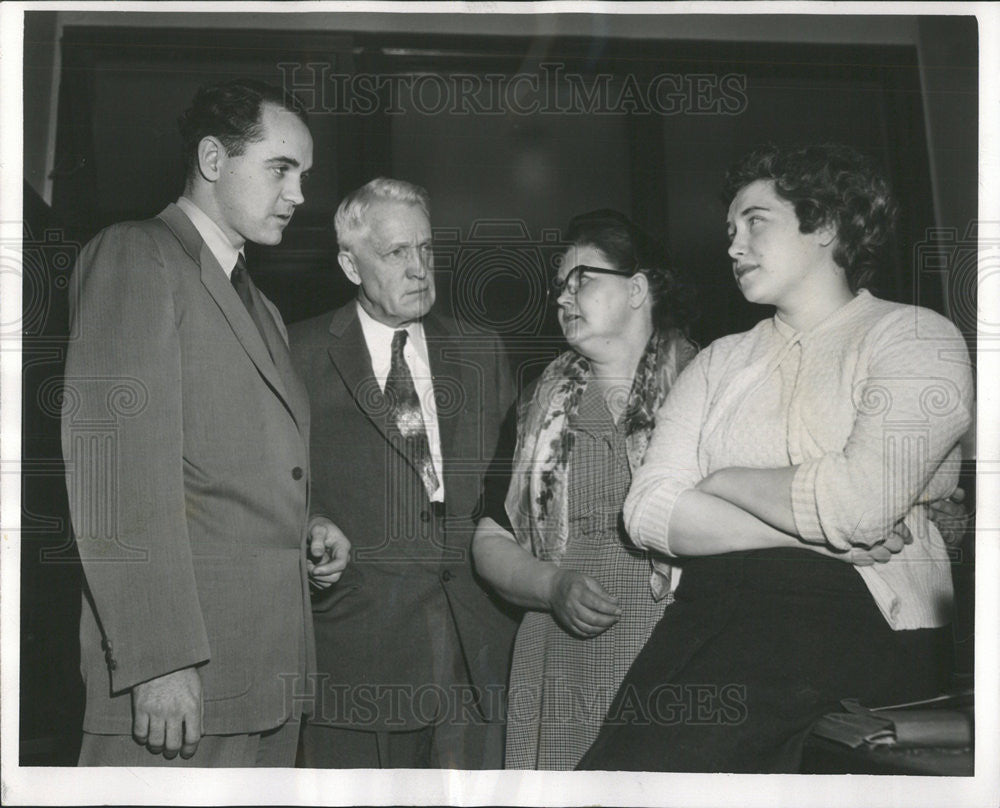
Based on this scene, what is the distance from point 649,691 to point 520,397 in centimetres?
75

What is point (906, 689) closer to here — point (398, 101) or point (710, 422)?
point (710, 422)

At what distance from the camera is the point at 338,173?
2.52 meters

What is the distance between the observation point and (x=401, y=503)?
248cm

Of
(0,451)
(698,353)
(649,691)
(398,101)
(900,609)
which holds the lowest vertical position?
(649,691)

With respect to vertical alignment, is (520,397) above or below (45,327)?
below

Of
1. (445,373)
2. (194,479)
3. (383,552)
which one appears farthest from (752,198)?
(194,479)

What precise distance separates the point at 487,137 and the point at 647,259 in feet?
1.60

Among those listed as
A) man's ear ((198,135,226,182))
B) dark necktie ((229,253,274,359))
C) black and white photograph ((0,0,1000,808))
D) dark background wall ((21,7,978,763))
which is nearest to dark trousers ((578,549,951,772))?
black and white photograph ((0,0,1000,808))

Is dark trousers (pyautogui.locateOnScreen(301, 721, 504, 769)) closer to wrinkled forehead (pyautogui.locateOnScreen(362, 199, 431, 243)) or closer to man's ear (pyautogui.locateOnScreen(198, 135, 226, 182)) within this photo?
wrinkled forehead (pyautogui.locateOnScreen(362, 199, 431, 243))

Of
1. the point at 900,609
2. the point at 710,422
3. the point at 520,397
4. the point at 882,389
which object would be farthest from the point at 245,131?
the point at 900,609

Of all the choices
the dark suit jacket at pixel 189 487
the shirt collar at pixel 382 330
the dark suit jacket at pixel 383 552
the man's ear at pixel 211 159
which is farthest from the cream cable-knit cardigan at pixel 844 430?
the man's ear at pixel 211 159

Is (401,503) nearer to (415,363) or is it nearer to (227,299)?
(415,363)

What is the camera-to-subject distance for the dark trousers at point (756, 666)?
236 centimetres

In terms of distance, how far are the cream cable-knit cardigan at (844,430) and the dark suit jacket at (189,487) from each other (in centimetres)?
82
